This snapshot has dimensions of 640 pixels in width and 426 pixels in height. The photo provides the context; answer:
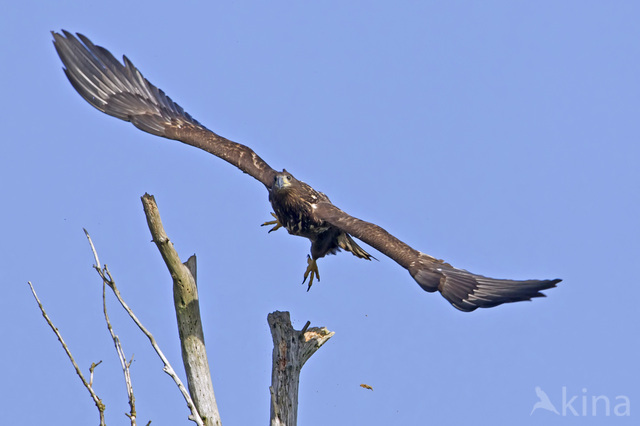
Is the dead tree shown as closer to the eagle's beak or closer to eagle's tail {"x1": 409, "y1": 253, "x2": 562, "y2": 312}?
eagle's tail {"x1": 409, "y1": 253, "x2": 562, "y2": 312}

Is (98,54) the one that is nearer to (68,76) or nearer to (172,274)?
(68,76)

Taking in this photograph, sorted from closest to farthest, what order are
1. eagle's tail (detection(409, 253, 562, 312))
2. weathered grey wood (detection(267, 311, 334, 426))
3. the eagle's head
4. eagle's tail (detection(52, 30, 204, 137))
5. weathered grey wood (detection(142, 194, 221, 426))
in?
eagle's tail (detection(409, 253, 562, 312)) → weathered grey wood (detection(142, 194, 221, 426)) → weathered grey wood (detection(267, 311, 334, 426)) → the eagle's head → eagle's tail (detection(52, 30, 204, 137))

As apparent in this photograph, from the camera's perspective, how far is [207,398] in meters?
8.86

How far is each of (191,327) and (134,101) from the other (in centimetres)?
440

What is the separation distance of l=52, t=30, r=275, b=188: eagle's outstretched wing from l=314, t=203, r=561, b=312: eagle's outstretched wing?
2.13 metres

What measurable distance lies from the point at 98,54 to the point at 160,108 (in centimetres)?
113

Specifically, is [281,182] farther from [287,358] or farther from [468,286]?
[468,286]

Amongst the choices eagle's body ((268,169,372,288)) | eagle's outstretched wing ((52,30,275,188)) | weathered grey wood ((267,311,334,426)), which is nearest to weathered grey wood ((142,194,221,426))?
weathered grey wood ((267,311,334,426))

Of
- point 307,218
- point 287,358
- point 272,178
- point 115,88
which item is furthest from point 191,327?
point 115,88

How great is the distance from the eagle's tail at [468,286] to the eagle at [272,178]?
1cm

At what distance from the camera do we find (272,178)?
1110cm

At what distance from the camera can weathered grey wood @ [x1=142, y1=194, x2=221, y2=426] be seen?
28.7ft

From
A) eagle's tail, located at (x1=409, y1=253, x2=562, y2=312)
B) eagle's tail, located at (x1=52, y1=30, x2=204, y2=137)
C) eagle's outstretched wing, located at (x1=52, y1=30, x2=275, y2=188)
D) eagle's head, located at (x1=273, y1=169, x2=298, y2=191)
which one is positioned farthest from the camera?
eagle's tail, located at (x1=52, y1=30, x2=204, y2=137)

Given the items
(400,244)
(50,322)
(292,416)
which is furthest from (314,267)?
(50,322)
